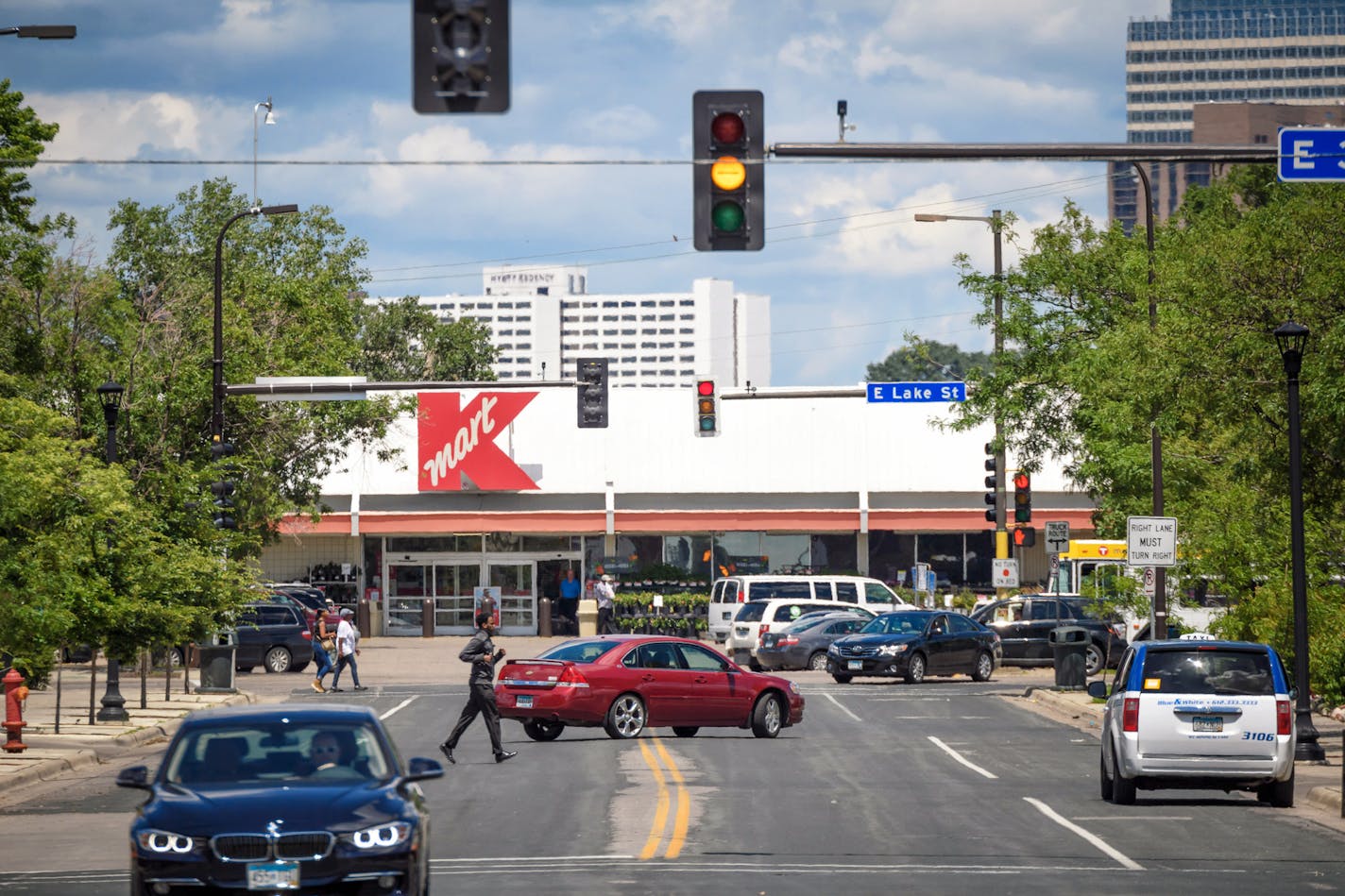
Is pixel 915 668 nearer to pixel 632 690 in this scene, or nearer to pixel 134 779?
pixel 632 690

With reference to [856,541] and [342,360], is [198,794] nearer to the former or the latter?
[342,360]

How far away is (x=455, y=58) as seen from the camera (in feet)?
38.2

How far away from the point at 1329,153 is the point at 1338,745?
13.5 metres

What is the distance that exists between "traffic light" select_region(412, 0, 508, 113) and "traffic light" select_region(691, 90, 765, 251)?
2247mm

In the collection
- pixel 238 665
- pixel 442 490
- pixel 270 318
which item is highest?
pixel 270 318

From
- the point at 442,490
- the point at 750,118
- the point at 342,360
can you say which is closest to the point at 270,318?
the point at 342,360

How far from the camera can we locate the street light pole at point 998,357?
128 ft

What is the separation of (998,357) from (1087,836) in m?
23.3

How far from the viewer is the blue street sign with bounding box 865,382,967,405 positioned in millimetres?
41125

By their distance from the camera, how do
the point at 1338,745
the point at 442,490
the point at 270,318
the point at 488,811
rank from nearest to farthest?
1. the point at 488,811
2. the point at 1338,745
3. the point at 270,318
4. the point at 442,490

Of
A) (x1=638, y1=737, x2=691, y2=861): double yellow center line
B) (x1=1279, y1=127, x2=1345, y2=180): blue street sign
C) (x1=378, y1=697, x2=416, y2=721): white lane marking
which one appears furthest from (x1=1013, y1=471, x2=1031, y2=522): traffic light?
(x1=1279, y1=127, x2=1345, y2=180): blue street sign

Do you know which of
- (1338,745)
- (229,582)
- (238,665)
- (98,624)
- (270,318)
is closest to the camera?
(1338,745)

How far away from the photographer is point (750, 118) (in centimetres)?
1350

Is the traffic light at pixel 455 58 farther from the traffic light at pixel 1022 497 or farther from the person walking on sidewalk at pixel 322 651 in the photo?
the traffic light at pixel 1022 497
